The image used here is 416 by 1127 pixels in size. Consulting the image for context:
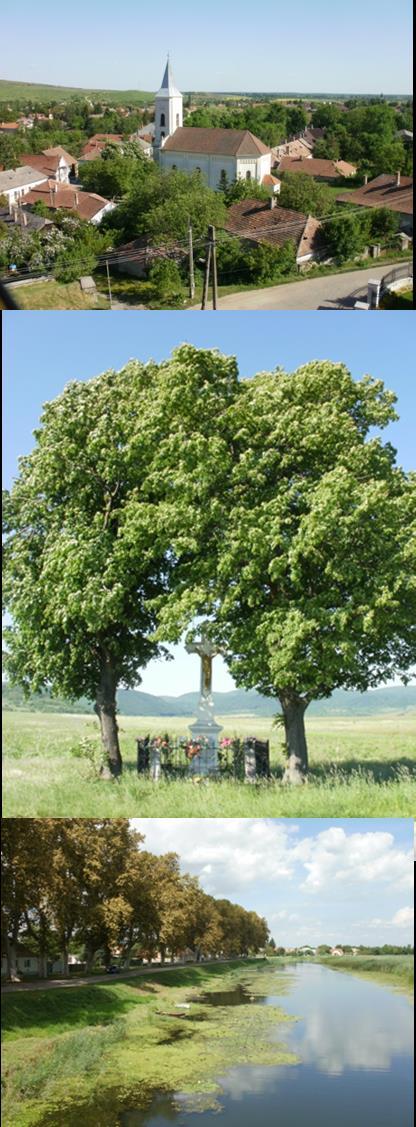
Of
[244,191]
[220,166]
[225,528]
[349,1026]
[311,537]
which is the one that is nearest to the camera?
[349,1026]

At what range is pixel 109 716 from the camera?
10992mm

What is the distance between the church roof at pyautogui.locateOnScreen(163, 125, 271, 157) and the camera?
18.9m

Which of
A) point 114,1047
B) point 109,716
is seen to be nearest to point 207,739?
point 109,716

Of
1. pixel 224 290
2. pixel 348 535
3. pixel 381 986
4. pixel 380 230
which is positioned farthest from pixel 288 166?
pixel 381 986

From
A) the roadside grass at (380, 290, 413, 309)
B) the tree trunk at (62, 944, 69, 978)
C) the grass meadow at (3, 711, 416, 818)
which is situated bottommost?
the tree trunk at (62, 944, 69, 978)

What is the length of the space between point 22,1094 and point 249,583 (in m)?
4.21

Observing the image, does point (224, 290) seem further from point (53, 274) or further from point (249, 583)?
point (249, 583)

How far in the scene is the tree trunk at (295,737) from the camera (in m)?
10.6

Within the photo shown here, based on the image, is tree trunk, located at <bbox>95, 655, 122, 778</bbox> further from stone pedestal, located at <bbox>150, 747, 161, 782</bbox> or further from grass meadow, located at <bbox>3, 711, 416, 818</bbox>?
stone pedestal, located at <bbox>150, 747, 161, 782</bbox>

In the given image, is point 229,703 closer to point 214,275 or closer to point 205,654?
point 205,654

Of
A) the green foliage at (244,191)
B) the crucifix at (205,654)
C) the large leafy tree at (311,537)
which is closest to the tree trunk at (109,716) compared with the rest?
the crucifix at (205,654)

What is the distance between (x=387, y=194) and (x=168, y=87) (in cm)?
472

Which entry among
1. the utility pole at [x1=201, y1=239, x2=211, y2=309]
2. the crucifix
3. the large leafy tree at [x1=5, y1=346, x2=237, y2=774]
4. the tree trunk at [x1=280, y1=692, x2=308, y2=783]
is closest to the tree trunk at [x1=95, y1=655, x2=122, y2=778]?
the large leafy tree at [x1=5, y1=346, x2=237, y2=774]

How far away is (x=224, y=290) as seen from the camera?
58.2 feet
